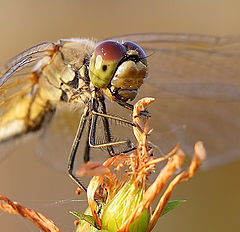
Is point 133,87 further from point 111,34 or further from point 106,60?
point 111,34

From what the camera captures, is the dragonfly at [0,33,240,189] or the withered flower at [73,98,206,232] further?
the dragonfly at [0,33,240,189]

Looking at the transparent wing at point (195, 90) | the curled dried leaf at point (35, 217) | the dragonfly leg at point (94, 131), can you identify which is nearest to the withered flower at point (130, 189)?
the curled dried leaf at point (35, 217)

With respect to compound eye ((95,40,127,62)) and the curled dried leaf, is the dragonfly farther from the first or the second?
the curled dried leaf

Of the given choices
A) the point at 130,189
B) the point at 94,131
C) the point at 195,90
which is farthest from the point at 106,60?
the point at 195,90

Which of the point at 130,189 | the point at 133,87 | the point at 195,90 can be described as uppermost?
the point at 133,87

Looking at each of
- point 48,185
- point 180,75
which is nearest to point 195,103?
point 180,75

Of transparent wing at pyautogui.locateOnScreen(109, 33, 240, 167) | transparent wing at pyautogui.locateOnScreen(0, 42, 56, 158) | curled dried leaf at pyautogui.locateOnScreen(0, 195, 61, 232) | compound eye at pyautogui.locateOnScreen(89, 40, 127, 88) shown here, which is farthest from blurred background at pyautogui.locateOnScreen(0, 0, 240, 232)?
curled dried leaf at pyautogui.locateOnScreen(0, 195, 61, 232)
